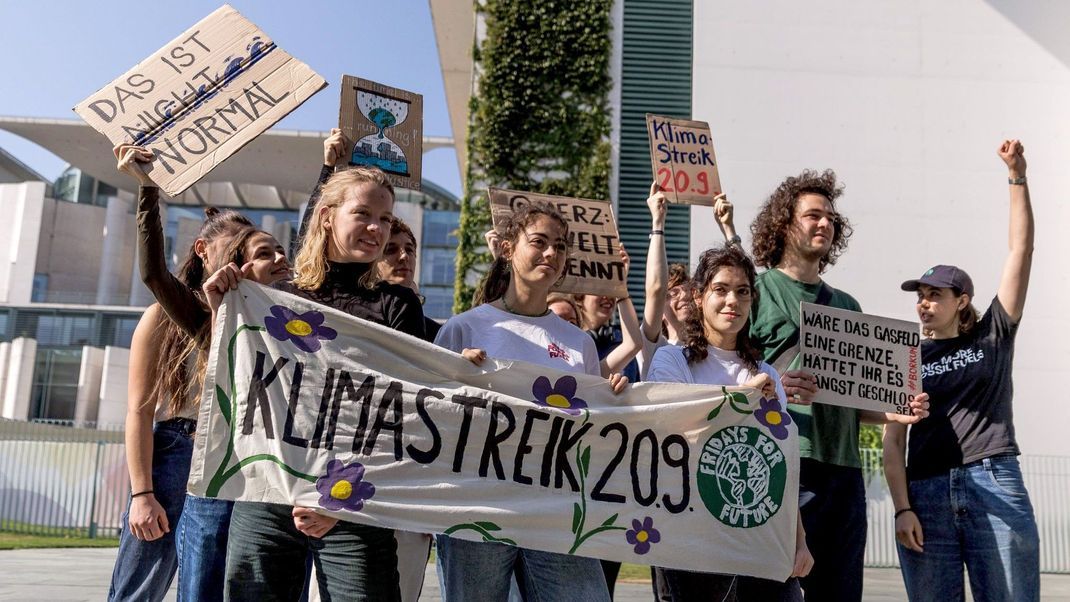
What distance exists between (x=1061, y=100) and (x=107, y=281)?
43.1 m

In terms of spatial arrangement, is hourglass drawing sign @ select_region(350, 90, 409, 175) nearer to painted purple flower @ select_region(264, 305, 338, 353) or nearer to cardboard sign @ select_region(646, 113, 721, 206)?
cardboard sign @ select_region(646, 113, 721, 206)

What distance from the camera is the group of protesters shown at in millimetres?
3203

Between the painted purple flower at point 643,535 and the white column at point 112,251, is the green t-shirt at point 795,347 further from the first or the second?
the white column at point 112,251

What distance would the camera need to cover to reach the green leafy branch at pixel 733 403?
3.58 m

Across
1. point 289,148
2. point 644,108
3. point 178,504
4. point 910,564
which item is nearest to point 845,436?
point 910,564

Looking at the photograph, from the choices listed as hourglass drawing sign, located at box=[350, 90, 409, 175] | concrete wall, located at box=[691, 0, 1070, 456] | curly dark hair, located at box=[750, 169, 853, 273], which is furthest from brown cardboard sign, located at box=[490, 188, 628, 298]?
concrete wall, located at box=[691, 0, 1070, 456]

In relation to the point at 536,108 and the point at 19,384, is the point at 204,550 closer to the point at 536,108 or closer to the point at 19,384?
the point at 536,108

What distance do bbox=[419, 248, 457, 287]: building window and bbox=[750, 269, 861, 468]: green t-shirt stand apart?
138ft

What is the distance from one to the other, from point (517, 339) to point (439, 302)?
131 ft

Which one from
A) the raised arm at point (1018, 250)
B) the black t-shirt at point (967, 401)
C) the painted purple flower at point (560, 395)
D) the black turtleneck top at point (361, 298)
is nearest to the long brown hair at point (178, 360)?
the black turtleneck top at point (361, 298)

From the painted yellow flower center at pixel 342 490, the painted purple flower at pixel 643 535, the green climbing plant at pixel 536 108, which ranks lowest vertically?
the painted purple flower at pixel 643 535

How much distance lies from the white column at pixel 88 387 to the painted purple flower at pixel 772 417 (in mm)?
41392

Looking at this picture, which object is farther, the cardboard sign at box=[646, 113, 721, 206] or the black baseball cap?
the cardboard sign at box=[646, 113, 721, 206]

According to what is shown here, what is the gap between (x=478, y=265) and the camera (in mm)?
14188
